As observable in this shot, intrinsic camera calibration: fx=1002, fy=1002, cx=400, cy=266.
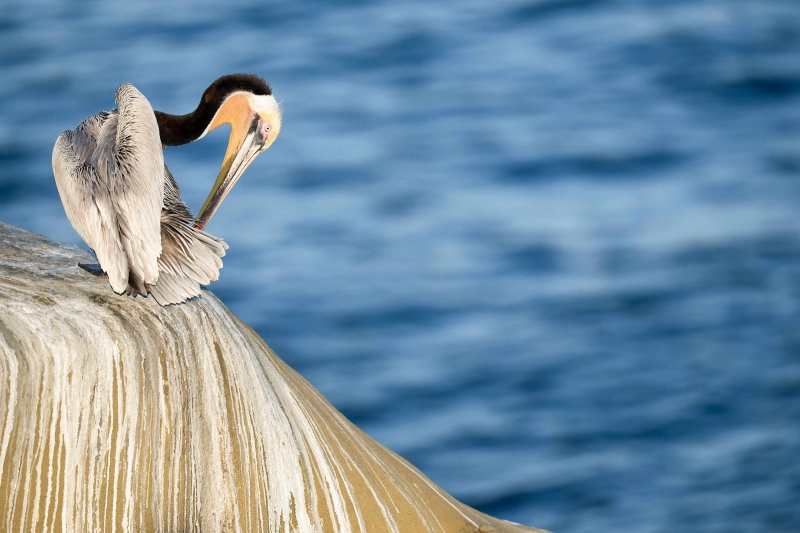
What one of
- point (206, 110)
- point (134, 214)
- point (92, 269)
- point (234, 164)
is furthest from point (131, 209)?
point (234, 164)

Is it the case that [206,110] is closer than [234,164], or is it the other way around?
[206,110]

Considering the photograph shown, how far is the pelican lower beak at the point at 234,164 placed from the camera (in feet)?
16.9

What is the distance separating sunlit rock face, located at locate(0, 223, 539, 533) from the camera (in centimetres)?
339

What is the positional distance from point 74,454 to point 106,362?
330 millimetres

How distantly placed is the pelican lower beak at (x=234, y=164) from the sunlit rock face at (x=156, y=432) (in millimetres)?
1210

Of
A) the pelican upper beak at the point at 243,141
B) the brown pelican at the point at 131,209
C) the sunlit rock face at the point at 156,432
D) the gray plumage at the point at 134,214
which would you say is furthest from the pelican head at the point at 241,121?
the sunlit rock face at the point at 156,432

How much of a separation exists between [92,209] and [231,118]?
1.44m

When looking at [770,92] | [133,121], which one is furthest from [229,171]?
[770,92]

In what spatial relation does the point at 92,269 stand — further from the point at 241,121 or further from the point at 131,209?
the point at 241,121

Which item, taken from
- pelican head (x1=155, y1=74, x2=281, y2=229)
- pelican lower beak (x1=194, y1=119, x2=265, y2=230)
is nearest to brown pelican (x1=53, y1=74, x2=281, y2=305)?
pelican lower beak (x1=194, y1=119, x2=265, y2=230)

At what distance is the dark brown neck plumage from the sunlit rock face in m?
1.37

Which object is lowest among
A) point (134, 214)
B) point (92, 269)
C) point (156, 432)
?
point (156, 432)

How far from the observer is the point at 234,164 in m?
5.33

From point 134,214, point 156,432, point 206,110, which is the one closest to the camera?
point 156,432
